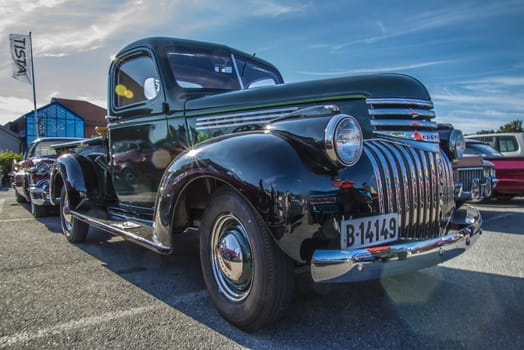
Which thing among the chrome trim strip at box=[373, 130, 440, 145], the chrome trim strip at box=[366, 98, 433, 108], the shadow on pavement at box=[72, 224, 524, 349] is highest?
the chrome trim strip at box=[366, 98, 433, 108]

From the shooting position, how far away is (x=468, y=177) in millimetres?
4035

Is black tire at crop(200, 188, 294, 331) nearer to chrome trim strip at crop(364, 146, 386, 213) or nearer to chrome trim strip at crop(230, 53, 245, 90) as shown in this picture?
chrome trim strip at crop(364, 146, 386, 213)

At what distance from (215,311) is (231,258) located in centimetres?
47

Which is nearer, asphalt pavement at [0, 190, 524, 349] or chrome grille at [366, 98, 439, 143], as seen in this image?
asphalt pavement at [0, 190, 524, 349]

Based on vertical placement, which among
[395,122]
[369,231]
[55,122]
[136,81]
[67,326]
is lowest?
[67,326]

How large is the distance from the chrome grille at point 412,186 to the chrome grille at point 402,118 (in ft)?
0.37

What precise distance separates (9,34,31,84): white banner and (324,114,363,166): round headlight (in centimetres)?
1967

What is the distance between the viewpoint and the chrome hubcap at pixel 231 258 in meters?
2.16

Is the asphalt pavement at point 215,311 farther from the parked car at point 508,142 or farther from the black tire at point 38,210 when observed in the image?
the parked car at point 508,142

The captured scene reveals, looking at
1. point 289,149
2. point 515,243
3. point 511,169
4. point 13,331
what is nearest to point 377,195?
point 289,149

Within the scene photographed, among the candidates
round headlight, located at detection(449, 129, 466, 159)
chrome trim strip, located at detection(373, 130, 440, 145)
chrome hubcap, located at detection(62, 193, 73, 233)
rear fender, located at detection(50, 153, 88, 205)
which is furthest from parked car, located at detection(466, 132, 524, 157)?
chrome hubcap, located at detection(62, 193, 73, 233)

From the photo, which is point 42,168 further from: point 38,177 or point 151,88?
point 151,88

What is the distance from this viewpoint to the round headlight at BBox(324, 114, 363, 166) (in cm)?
193

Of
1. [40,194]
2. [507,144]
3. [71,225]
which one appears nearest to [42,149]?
[40,194]
